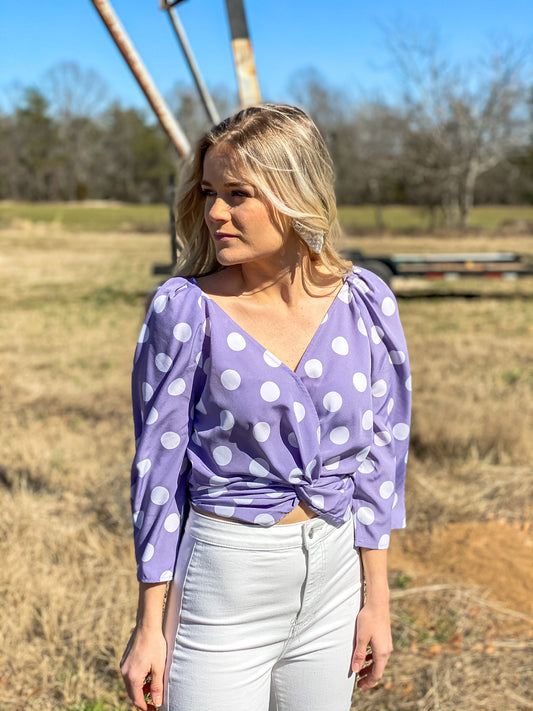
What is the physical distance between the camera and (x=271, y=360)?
1.39m

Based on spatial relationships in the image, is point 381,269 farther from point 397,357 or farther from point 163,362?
point 163,362

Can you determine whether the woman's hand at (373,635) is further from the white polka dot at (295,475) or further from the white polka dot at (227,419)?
the white polka dot at (227,419)

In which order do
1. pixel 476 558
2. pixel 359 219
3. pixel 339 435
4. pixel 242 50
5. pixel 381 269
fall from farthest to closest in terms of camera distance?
1. pixel 359 219
2. pixel 381 269
3. pixel 476 558
4. pixel 242 50
5. pixel 339 435

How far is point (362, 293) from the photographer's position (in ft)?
5.08

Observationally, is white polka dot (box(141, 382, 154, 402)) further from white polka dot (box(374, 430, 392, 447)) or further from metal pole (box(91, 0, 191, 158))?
metal pole (box(91, 0, 191, 158))

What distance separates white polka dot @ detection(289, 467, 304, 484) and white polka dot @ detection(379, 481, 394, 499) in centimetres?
24

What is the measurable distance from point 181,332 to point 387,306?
47 cm

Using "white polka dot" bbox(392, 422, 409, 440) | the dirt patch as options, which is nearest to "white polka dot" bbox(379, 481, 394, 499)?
"white polka dot" bbox(392, 422, 409, 440)

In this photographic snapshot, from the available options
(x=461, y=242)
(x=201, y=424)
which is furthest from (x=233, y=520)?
(x=461, y=242)

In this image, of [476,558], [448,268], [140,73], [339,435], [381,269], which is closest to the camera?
[339,435]

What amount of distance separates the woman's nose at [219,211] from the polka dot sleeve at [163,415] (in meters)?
0.15

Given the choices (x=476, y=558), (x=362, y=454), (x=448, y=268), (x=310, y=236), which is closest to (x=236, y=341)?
(x=310, y=236)

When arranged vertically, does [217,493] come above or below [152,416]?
below

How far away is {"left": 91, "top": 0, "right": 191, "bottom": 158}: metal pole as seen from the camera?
2354mm
